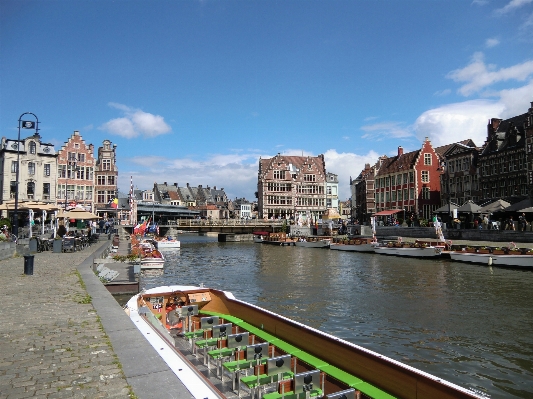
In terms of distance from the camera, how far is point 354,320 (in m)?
12.9

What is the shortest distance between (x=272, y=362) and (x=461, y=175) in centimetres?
5116

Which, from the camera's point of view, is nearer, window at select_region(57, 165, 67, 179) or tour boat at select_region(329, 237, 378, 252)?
tour boat at select_region(329, 237, 378, 252)

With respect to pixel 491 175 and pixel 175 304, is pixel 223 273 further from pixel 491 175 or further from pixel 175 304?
pixel 491 175

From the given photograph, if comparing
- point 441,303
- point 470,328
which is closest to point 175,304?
point 470,328

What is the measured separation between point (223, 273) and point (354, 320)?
14550 millimetres

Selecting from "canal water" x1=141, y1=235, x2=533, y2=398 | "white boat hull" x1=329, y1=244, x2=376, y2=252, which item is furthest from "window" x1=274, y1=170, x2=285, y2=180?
"canal water" x1=141, y1=235, x2=533, y2=398

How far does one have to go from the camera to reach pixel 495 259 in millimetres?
25625

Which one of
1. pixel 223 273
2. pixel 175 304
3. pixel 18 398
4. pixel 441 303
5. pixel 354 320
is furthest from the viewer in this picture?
pixel 223 273

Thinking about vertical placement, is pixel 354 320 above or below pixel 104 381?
below

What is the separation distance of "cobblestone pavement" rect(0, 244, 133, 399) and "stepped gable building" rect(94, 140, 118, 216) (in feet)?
173

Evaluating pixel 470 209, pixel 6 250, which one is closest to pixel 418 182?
pixel 470 209

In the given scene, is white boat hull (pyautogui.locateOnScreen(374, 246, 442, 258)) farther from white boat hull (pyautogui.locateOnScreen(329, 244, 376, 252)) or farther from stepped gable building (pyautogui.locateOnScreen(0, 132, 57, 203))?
stepped gable building (pyautogui.locateOnScreen(0, 132, 57, 203))

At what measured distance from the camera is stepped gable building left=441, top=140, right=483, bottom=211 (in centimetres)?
4838

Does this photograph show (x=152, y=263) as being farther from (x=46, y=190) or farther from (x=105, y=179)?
(x=105, y=179)
